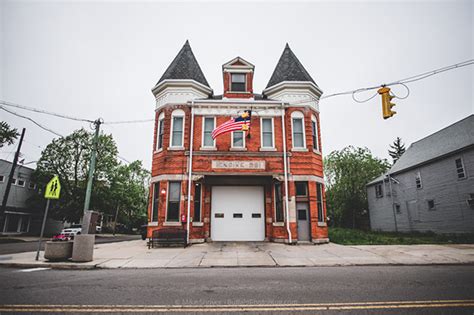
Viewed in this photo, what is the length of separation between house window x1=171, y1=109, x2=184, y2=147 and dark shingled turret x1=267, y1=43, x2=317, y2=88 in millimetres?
6825

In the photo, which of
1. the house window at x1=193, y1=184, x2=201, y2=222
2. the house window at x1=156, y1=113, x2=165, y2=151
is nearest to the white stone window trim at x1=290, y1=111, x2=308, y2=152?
the house window at x1=193, y1=184, x2=201, y2=222

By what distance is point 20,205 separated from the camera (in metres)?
32.0

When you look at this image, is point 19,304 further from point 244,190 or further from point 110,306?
point 244,190

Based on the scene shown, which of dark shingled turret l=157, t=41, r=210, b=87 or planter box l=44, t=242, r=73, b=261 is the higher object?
dark shingled turret l=157, t=41, r=210, b=87

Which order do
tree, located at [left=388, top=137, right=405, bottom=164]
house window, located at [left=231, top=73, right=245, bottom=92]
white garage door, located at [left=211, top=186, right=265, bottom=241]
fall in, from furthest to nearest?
tree, located at [left=388, top=137, right=405, bottom=164] < house window, located at [left=231, top=73, right=245, bottom=92] < white garage door, located at [left=211, top=186, right=265, bottom=241]

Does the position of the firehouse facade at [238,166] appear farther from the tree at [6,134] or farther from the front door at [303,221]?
the tree at [6,134]

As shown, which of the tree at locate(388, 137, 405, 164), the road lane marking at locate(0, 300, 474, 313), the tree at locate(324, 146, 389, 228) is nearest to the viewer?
the road lane marking at locate(0, 300, 474, 313)

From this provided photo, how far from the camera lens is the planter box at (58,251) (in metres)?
9.89

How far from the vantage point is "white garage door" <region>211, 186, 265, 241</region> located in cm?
1598

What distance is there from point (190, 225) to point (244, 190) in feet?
13.0

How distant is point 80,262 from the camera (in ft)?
31.7

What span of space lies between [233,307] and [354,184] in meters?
36.1

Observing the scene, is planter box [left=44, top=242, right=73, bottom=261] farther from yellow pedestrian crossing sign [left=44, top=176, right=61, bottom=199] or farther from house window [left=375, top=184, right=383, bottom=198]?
house window [left=375, top=184, right=383, bottom=198]

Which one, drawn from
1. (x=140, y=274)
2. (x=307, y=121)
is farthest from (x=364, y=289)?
(x=307, y=121)
